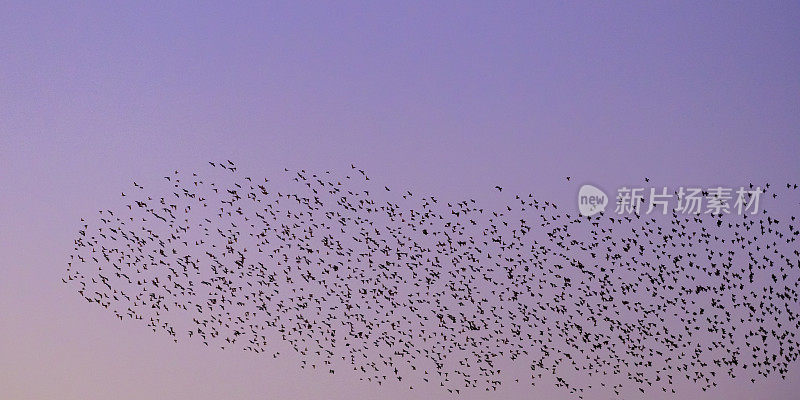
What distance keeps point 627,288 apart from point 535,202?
1.04 m

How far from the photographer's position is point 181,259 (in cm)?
719

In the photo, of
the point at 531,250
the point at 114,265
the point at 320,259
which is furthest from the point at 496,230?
the point at 114,265

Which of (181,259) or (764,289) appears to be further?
(764,289)

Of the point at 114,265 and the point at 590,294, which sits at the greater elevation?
the point at 590,294

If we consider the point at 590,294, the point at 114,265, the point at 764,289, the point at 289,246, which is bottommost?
the point at 114,265

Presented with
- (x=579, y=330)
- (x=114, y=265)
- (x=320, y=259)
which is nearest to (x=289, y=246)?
(x=320, y=259)

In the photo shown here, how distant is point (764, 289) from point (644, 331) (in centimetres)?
102

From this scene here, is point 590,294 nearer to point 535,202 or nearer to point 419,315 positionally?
point 535,202

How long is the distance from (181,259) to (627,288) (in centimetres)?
344

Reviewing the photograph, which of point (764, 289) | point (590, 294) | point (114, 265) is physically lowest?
point (114, 265)

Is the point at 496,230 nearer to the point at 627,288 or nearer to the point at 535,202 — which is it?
the point at 535,202

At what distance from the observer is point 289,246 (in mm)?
7258

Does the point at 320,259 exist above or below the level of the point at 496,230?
below

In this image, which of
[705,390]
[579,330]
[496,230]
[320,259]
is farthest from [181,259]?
[705,390]
